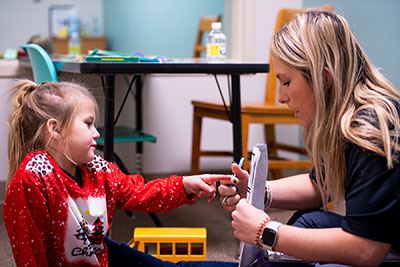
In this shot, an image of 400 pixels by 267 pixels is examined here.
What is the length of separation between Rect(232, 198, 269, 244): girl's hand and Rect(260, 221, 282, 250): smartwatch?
20 mm

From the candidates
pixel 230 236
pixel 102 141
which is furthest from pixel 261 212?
pixel 230 236

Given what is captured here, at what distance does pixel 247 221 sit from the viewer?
112 cm

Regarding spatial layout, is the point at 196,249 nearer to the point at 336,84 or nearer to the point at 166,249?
the point at 166,249

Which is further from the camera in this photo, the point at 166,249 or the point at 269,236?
the point at 166,249

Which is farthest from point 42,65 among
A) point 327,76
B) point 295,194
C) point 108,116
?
point 327,76

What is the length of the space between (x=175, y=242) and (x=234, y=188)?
35cm

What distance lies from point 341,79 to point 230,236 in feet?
3.86

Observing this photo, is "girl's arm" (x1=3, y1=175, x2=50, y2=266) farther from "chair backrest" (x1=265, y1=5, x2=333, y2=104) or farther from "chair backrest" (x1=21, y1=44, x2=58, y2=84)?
"chair backrest" (x1=265, y1=5, x2=333, y2=104)

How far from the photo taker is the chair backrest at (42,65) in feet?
6.12

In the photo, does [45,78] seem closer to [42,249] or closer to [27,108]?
[27,108]

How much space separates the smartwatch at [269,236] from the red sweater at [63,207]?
32cm

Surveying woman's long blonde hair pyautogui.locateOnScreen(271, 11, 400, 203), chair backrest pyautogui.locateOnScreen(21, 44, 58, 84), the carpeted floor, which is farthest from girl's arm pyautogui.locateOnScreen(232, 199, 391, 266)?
chair backrest pyautogui.locateOnScreen(21, 44, 58, 84)

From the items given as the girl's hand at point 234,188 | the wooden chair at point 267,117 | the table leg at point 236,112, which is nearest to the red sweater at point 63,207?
the girl's hand at point 234,188

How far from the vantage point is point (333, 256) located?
3.45 feet
